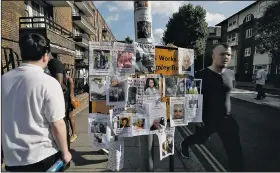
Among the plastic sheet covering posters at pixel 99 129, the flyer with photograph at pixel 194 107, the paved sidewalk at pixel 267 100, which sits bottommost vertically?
the paved sidewalk at pixel 267 100

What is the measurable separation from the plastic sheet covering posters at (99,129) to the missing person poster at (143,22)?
1.01 m

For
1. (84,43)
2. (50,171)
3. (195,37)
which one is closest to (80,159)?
(50,171)

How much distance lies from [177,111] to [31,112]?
1613 mm

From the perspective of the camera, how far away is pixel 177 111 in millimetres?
2549

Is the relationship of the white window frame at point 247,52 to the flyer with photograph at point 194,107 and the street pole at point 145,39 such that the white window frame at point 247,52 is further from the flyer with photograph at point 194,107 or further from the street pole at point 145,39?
the street pole at point 145,39

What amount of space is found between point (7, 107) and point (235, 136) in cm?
272

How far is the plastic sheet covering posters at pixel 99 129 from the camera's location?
240 centimetres

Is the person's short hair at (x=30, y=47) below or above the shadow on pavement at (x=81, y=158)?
above

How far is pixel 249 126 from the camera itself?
6.14 m

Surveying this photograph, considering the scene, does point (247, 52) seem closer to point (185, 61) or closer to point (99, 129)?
point (185, 61)

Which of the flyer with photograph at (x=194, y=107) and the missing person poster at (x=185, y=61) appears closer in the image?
the missing person poster at (x=185, y=61)

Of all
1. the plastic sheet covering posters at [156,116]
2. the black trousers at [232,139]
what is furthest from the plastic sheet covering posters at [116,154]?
the black trousers at [232,139]

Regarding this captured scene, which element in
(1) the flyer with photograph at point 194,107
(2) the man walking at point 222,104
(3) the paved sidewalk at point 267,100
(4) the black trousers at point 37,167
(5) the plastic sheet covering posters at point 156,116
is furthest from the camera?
(3) the paved sidewalk at point 267,100

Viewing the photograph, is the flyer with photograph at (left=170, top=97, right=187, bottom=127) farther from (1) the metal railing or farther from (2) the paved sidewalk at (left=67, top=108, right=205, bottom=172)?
(1) the metal railing
